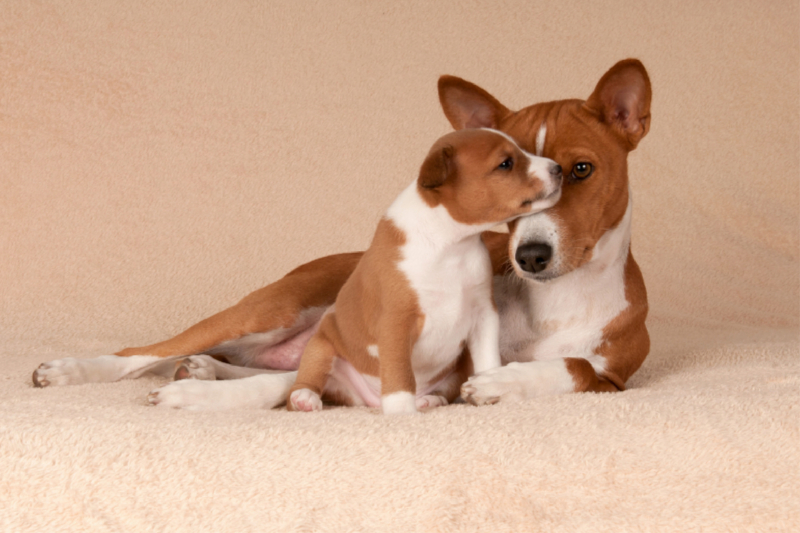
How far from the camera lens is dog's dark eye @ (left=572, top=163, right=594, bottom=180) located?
2.80m

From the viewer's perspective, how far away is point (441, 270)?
105 inches

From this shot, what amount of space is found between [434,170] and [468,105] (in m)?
0.71

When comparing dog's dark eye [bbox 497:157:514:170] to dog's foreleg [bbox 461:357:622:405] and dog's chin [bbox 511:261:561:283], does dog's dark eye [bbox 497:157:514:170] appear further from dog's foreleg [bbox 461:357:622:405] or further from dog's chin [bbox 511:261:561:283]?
dog's foreleg [bbox 461:357:622:405]

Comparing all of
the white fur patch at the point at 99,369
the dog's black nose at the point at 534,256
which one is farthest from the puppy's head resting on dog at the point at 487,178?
the white fur patch at the point at 99,369

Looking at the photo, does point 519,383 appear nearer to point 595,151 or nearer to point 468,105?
point 595,151

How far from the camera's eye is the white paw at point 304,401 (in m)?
2.77

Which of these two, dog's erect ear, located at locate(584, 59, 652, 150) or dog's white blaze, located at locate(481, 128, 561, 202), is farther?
dog's erect ear, located at locate(584, 59, 652, 150)

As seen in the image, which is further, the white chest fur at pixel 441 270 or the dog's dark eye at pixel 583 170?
the dog's dark eye at pixel 583 170

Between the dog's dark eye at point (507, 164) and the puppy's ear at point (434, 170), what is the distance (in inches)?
5.9

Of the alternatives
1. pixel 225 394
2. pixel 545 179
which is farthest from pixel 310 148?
pixel 545 179

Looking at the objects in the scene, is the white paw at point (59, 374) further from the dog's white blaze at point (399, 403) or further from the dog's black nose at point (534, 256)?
the dog's black nose at point (534, 256)

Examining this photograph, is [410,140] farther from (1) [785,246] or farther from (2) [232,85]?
(1) [785,246]

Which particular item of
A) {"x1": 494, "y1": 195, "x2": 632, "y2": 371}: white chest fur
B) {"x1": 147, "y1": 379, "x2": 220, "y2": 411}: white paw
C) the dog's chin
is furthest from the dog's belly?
the dog's chin

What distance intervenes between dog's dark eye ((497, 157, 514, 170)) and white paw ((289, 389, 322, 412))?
90 centimetres
